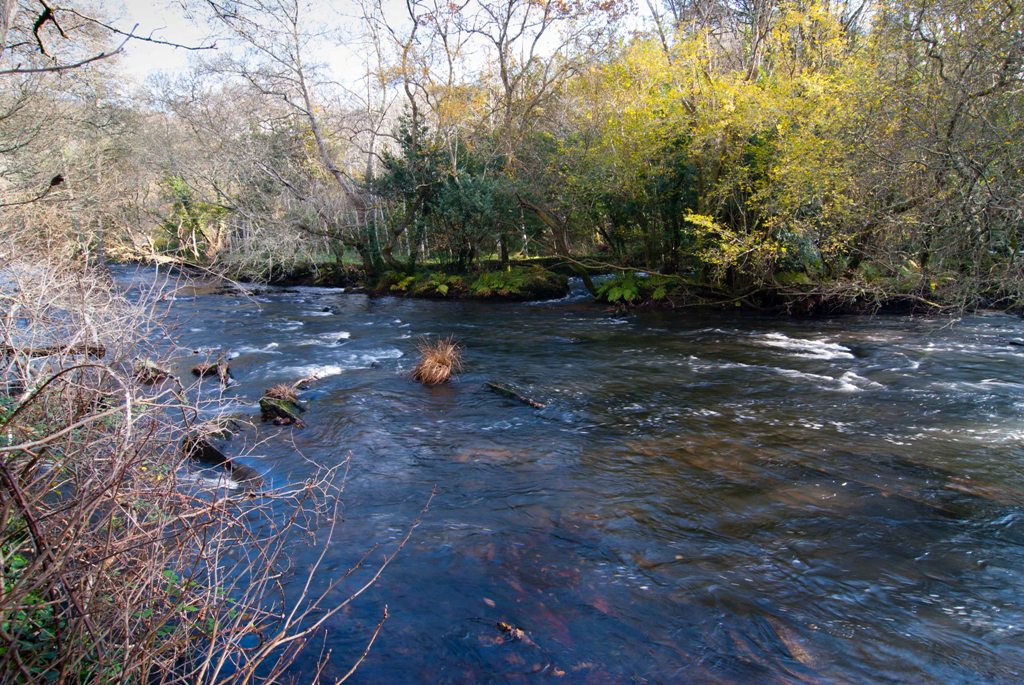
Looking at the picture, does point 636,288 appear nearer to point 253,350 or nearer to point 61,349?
point 253,350

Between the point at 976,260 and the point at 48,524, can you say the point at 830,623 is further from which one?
the point at 976,260

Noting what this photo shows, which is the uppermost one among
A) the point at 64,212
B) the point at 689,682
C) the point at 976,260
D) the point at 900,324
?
the point at 64,212

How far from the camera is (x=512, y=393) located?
37.2 ft

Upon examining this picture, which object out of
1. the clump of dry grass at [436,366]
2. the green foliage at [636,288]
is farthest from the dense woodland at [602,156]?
the clump of dry grass at [436,366]

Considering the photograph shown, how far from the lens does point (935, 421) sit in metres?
9.33

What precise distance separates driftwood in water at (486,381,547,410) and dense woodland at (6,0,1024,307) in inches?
213

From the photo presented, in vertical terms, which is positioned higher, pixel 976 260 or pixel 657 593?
pixel 976 260

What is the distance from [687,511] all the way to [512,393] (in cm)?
495

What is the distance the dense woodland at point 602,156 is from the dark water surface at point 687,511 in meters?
2.84

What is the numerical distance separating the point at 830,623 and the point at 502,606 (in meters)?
2.67

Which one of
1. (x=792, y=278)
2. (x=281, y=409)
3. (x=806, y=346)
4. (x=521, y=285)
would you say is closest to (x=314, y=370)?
(x=281, y=409)

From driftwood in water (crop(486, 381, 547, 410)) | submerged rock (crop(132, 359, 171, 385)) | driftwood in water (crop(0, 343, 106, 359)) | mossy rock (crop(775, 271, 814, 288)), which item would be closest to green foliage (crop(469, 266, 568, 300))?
mossy rock (crop(775, 271, 814, 288))

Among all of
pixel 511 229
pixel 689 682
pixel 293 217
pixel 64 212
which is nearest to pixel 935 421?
pixel 689 682

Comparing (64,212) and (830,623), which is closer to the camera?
(830,623)
